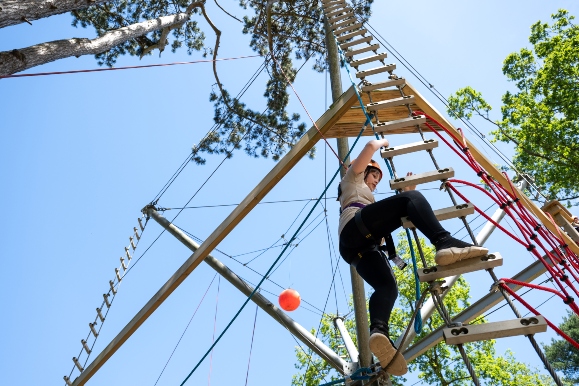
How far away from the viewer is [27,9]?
3.97m

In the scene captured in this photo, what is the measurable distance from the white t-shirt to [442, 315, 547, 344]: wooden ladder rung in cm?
123

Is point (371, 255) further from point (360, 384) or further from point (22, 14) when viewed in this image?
point (22, 14)

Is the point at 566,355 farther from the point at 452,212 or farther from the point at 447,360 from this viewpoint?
the point at 452,212

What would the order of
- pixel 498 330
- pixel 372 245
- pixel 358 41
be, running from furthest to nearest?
pixel 358 41, pixel 372 245, pixel 498 330

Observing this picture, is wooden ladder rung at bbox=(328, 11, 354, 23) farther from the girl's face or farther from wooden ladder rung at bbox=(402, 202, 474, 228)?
wooden ladder rung at bbox=(402, 202, 474, 228)

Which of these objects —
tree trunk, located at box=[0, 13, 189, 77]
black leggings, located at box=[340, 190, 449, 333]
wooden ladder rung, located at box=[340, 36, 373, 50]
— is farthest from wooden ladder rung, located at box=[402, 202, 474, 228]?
wooden ladder rung, located at box=[340, 36, 373, 50]

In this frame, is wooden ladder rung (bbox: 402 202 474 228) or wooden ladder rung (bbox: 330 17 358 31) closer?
wooden ladder rung (bbox: 402 202 474 228)

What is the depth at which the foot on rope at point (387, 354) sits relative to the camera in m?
2.87

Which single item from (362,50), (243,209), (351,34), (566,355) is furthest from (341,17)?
(566,355)

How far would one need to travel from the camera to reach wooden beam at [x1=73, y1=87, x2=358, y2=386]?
4914 millimetres

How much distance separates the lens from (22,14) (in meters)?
3.94

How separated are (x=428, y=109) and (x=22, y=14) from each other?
3.42m

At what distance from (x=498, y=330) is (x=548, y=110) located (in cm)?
1073

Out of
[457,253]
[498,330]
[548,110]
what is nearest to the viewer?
[498,330]
